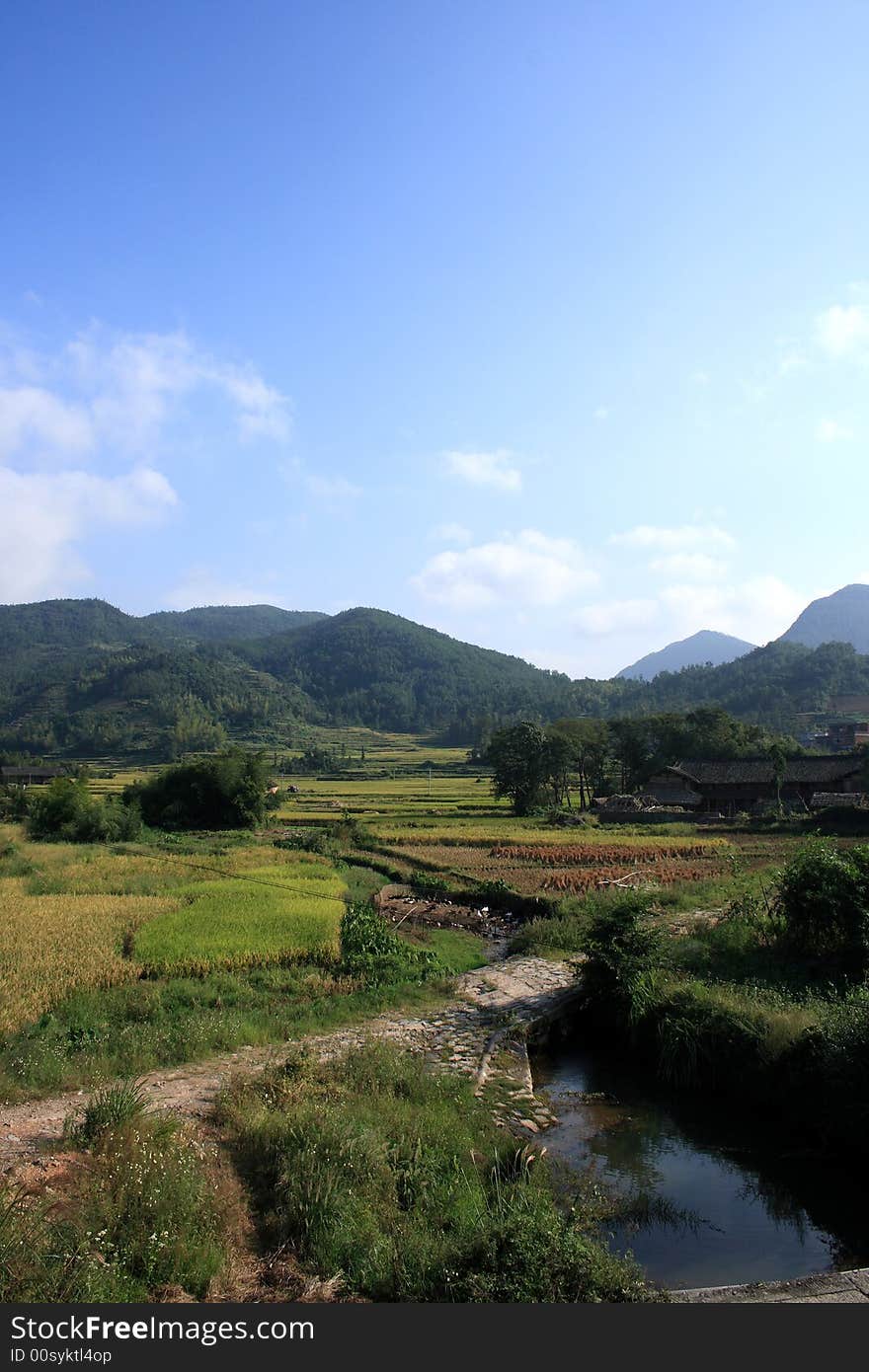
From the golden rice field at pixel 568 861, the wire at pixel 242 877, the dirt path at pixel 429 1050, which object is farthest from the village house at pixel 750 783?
the dirt path at pixel 429 1050

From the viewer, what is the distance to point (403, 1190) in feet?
27.7

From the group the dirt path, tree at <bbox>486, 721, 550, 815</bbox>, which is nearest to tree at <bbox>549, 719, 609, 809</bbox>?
tree at <bbox>486, 721, 550, 815</bbox>

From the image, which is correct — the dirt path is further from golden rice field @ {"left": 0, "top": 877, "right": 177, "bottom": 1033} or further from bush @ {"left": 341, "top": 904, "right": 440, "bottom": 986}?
golden rice field @ {"left": 0, "top": 877, "right": 177, "bottom": 1033}

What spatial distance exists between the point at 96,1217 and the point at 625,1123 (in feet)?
26.0

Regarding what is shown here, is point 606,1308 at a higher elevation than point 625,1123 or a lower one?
higher

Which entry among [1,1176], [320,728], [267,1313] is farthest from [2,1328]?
[320,728]

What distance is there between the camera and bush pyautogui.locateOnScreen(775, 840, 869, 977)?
15.7 meters

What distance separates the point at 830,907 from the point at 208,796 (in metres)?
40.3

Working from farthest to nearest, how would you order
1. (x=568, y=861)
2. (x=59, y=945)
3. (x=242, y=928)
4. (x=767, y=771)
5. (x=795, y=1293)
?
(x=767, y=771), (x=568, y=861), (x=242, y=928), (x=59, y=945), (x=795, y=1293)

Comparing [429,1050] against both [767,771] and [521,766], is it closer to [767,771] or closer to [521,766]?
[521,766]

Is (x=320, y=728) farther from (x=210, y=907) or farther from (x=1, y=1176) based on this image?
(x=1, y=1176)

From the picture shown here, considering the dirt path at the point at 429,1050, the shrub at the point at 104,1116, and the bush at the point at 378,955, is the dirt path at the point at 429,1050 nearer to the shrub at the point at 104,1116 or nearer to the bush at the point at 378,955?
the shrub at the point at 104,1116

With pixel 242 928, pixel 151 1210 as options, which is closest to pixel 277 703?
pixel 242 928

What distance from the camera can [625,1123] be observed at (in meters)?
11.9
